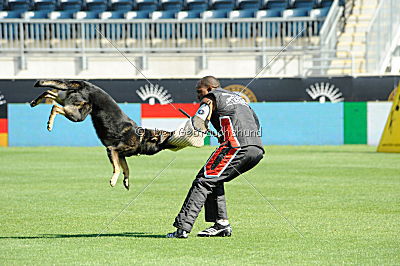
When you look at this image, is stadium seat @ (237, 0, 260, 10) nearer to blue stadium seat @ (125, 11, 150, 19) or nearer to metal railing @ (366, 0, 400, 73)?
blue stadium seat @ (125, 11, 150, 19)

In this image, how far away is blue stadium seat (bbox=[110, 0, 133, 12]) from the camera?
110ft

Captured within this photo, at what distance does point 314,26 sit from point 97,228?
2254cm

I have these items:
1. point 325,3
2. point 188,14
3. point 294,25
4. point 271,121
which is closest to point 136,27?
point 188,14

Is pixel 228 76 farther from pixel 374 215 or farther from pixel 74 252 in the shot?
pixel 74 252

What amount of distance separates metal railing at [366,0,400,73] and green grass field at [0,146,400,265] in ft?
34.1

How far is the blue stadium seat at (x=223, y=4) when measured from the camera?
33.3 metres

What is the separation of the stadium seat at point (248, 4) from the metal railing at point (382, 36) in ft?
15.4

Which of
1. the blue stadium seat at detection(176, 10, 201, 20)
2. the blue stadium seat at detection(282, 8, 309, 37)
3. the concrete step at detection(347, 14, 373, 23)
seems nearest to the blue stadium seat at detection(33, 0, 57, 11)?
the blue stadium seat at detection(176, 10, 201, 20)

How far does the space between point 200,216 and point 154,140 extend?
3062 mm

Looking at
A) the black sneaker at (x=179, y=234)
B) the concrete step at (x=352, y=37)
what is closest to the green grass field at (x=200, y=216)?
the black sneaker at (x=179, y=234)

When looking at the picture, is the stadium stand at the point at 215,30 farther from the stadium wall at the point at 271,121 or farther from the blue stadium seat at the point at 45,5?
the stadium wall at the point at 271,121

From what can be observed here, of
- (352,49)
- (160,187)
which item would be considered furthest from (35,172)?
(352,49)

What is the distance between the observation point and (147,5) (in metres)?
33.5

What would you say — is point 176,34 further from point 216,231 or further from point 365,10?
point 216,231
